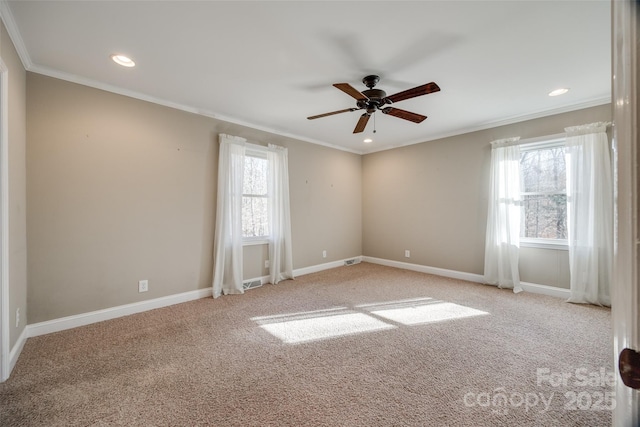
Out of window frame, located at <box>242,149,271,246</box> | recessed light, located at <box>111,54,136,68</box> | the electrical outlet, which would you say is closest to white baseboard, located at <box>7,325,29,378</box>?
the electrical outlet

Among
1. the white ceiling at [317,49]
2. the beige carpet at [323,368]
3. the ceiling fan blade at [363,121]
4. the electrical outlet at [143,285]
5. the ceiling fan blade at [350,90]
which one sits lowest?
the beige carpet at [323,368]

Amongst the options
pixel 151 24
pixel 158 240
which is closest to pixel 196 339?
pixel 158 240

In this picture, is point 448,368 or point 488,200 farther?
point 488,200

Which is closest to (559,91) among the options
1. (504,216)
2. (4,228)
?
(504,216)

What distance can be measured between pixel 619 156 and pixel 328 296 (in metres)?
3.48

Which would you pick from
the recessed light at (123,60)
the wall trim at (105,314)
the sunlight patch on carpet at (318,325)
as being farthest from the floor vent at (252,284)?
the recessed light at (123,60)

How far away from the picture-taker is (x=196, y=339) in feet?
8.07

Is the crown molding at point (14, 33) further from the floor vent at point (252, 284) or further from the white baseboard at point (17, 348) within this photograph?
the floor vent at point (252, 284)

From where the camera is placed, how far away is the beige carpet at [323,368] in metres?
1.58

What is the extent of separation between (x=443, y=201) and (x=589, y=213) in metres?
1.85

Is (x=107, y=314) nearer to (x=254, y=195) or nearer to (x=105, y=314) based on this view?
(x=105, y=314)

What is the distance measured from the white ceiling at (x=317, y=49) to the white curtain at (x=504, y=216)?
757 millimetres

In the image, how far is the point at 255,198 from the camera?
4242 mm

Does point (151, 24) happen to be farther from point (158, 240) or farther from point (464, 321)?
point (464, 321)
